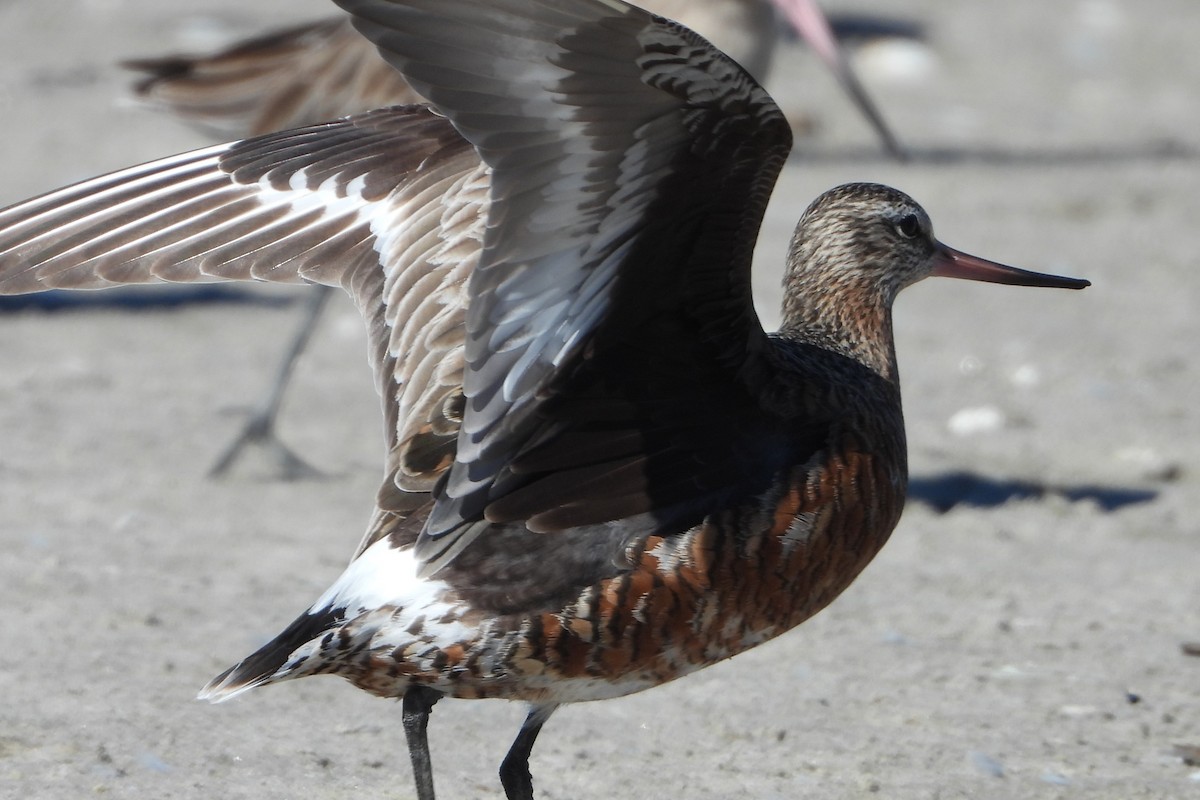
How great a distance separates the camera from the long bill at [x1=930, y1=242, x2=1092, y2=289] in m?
4.44

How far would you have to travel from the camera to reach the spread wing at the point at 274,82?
282 inches

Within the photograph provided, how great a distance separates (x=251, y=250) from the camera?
13.3ft

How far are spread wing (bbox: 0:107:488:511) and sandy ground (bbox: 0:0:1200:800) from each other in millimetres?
973

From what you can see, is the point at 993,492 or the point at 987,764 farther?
the point at 993,492

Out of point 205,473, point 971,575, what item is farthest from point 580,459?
point 205,473

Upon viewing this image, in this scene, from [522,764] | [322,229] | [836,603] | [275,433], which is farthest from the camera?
[275,433]

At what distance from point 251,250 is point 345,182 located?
0.27m

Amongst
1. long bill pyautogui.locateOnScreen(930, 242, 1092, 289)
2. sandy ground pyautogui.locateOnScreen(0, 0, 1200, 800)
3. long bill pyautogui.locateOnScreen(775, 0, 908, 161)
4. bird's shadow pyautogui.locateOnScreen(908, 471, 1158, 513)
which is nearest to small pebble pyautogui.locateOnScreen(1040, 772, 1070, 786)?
sandy ground pyautogui.locateOnScreen(0, 0, 1200, 800)

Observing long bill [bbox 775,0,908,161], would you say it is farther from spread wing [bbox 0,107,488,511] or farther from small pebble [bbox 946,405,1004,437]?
spread wing [bbox 0,107,488,511]

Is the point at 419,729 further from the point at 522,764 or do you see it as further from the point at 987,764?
the point at 987,764

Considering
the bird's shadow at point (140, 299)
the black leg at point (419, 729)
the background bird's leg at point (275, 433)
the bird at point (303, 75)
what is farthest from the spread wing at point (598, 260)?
the bird's shadow at point (140, 299)

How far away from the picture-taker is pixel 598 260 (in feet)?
10.7

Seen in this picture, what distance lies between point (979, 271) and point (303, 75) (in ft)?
12.0

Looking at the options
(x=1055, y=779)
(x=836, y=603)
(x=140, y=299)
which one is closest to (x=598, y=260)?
(x=1055, y=779)
